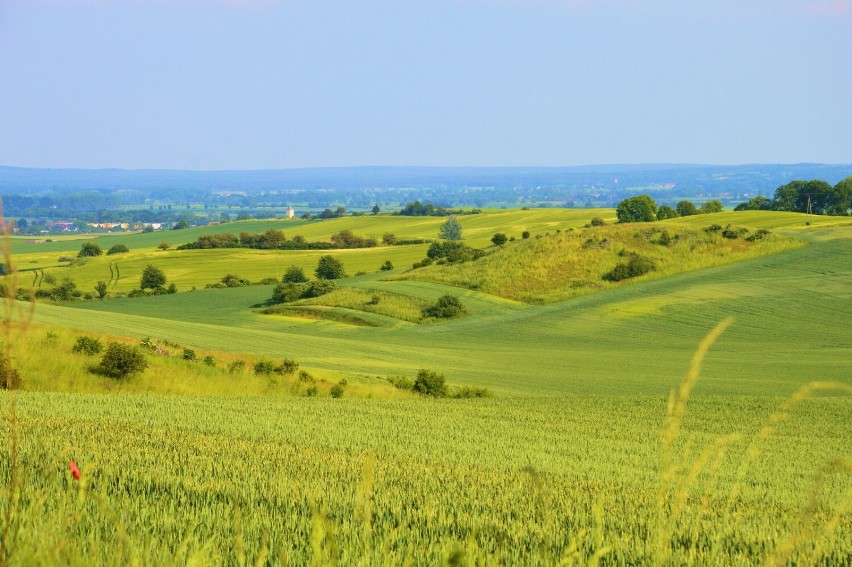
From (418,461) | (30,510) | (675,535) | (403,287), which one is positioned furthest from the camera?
(403,287)

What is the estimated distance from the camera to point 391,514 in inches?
256

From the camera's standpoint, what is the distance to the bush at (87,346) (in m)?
26.8

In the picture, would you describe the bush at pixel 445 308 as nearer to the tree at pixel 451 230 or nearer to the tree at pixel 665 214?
the tree at pixel 665 214

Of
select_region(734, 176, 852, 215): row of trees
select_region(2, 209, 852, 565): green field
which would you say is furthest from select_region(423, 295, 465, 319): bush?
select_region(734, 176, 852, 215): row of trees

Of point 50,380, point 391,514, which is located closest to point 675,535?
point 391,514

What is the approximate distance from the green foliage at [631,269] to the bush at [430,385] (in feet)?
160

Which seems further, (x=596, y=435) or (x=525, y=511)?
(x=596, y=435)

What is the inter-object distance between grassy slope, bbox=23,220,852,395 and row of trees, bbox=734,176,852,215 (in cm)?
7013

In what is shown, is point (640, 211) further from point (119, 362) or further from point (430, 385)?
point (119, 362)

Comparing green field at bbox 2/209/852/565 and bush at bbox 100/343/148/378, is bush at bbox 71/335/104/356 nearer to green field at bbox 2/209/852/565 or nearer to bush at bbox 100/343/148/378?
green field at bbox 2/209/852/565

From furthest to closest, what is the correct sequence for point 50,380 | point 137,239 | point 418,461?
point 137,239 → point 50,380 → point 418,461

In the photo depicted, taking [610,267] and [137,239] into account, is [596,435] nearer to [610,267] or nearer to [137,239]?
[610,267]

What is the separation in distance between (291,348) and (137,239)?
14126cm

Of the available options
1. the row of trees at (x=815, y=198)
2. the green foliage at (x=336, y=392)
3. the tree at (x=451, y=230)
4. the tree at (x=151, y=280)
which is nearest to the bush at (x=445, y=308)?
the tree at (x=151, y=280)
